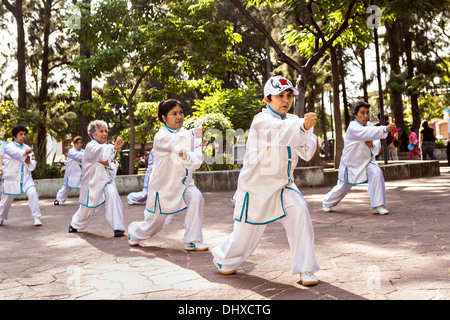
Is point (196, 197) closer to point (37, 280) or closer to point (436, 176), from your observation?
point (37, 280)

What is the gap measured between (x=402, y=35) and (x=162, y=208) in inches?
1011

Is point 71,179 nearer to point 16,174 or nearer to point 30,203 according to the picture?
point 16,174

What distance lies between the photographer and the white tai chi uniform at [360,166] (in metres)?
8.02

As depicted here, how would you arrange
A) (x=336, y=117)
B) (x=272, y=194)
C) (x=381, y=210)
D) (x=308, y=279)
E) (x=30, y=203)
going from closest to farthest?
(x=308, y=279), (x=272, y=194), (x=381, y=210), (x=30, y=203), (x=336, y=117)

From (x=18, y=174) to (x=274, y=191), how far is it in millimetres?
6741

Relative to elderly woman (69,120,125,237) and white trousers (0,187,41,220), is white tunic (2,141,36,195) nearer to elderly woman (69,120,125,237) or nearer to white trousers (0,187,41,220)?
white trousers (0,187,41,220)

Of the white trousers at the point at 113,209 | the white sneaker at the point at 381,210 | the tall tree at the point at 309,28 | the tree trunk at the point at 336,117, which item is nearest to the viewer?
the white trousers at the point at 113,209

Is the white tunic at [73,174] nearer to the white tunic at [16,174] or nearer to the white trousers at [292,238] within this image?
the white tunic at [16,174]

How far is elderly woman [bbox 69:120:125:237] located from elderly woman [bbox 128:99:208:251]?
1149 mm

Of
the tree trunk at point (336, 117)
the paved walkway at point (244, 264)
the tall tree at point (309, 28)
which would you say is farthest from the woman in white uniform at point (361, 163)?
the tree trunk at point (336, 117)

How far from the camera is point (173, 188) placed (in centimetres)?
596

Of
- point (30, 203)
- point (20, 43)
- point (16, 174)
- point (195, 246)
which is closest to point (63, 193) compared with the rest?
point (16, 174)

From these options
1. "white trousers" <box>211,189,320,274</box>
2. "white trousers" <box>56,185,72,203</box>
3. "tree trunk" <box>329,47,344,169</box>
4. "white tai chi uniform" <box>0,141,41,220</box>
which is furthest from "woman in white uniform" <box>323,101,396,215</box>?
"tree trunk" <box>329,47,344,169</box>

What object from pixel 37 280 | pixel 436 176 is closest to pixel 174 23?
pixel 436 176
